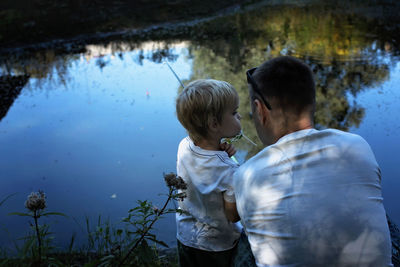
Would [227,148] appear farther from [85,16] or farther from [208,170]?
[85,16]

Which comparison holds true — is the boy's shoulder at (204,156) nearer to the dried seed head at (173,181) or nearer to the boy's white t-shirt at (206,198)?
the boy's white t-shirt at (206,198)

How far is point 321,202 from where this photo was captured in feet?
4.33

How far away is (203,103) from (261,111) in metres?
0.31

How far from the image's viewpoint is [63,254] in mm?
3119

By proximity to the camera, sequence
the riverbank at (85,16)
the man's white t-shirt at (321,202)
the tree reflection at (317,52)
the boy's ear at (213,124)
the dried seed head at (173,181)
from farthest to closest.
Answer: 1. the riverbank at (85,16)
2. the tree reflection at (317,52)
3. the boy's ear at (213,124)
4. the dried seed head at (173,181)
5. the man's white t-shirt at (321,202)

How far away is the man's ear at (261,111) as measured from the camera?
1670mm

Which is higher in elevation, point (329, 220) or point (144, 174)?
point (329, 220)

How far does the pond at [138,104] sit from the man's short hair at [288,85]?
192cm

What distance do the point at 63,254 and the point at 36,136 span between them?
3.08 meters

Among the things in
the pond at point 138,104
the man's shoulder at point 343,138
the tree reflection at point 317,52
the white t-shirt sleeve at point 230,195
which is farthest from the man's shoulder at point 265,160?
the tree reflection at point 317,52

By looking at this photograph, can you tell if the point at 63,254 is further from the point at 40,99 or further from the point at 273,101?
the point at 40,99

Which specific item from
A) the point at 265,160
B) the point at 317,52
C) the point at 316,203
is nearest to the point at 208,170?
the point at 265,160

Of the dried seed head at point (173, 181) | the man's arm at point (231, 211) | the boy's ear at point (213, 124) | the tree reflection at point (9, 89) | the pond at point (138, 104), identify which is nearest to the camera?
the dried seed head at point (173, 181)

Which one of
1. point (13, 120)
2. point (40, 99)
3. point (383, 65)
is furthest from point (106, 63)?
point (383, 65)
